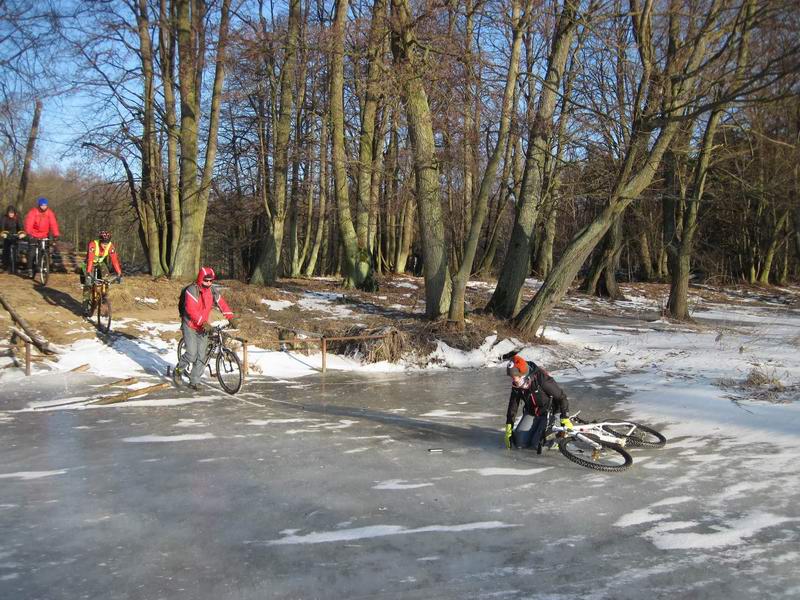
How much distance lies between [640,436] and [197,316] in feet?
22.6

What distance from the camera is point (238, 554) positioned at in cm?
463

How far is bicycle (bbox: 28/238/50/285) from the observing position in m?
15.5

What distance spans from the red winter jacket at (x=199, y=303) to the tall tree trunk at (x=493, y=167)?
617 cm

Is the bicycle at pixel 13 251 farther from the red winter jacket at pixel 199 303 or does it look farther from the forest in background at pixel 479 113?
the red winter jacket at pixel 199 303

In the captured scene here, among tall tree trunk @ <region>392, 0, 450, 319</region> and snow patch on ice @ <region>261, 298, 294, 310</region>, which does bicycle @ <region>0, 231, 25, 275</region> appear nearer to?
snow patch on ice @ <region>261, 298, 294, 310</region>

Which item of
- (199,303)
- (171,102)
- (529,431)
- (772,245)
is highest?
(171,102)

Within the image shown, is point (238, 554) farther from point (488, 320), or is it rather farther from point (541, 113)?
point (541, 113)

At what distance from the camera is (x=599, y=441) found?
22.8 feet

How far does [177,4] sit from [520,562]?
61.8 feet

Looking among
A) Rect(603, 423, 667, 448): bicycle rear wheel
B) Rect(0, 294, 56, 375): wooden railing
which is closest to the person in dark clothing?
Rect(0, 294, 56, 375): wooden railing

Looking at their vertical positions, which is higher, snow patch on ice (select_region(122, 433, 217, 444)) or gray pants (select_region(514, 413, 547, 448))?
gray pants (select_region(514, 413, 547, 448))

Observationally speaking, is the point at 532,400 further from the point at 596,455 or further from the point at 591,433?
the point at 596,455

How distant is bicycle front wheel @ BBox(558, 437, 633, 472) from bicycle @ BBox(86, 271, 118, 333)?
10.1m

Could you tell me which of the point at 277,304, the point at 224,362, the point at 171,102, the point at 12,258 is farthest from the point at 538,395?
the point at 171,102
